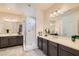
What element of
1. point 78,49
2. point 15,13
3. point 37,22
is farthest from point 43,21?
point 78,49

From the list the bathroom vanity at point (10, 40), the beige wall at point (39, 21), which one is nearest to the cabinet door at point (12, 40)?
the bathroom vanity at point (10, 40)

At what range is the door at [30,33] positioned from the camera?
5.70 m

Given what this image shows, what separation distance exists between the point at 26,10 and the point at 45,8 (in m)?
1.07

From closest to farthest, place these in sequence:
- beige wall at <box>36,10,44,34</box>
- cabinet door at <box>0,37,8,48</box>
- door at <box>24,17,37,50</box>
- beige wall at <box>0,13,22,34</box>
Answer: cabinet door at <box>0,37,8,48</box> < door at <box>24,17,37,50</box> < beige wall at <box>36,10,44,34</box> < beige wall at <box>0,13,22,34</box>

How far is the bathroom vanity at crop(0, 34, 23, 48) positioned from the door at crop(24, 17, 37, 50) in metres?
0.86

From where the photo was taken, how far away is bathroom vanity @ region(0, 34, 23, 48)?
5.63m

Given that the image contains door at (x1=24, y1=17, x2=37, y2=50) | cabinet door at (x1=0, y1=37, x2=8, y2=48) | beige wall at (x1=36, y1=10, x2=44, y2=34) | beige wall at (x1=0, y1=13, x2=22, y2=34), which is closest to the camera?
cabinet door at (x1=0, y1=37, x2=8, y2=48)

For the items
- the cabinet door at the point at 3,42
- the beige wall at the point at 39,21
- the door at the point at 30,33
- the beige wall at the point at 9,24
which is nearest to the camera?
the cabinet door at the point at 3,42

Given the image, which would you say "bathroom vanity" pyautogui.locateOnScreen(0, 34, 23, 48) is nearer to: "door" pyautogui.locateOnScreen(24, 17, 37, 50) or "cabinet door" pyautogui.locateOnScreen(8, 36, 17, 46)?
"cabinet door" pyautogui.locateOnScreen(8, 36, 17, 46)

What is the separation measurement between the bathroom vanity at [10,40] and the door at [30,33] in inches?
34.0

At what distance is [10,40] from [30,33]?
3.87ft

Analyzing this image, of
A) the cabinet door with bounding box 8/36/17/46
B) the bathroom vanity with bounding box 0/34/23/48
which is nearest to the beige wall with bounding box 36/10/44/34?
the bathroom vanity with bounding box 0/34/23/48

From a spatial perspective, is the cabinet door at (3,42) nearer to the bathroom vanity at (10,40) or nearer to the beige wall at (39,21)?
the bathroom vanity at (10,40)

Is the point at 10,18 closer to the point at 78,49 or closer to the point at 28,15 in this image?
the point at 28,15
